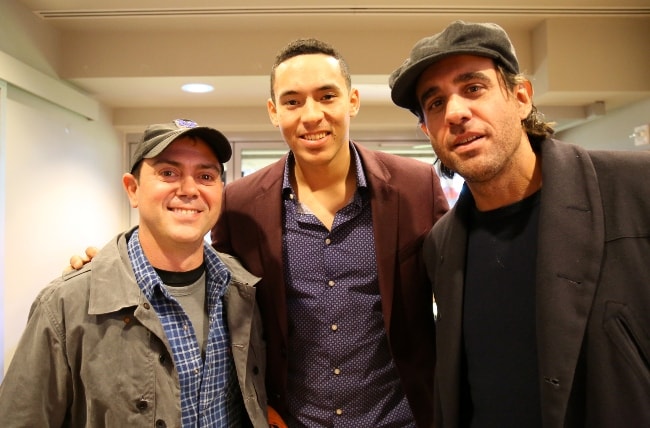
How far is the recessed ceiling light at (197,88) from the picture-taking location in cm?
340

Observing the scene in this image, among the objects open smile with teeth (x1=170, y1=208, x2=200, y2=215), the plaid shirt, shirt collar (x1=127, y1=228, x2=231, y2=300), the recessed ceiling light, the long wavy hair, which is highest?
the recessed ceiling light

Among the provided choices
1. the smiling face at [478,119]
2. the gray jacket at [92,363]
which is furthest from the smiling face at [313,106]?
the gray jacket at [92,363]

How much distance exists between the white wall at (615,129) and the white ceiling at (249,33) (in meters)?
0.12

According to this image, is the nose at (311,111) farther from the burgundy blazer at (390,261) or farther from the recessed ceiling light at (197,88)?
the recessed ceiling light at (197,88)

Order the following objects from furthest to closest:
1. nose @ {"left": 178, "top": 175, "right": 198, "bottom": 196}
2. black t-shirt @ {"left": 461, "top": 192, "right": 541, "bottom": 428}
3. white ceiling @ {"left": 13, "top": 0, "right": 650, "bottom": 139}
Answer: white ceiling @ {"left": 13, "top": 0, "right": 650, "bottom": 139}, nose @ {"left": 178, "top": 175, "right": 198, "bottom": 196}, black t-shirt @ {"left": 461, "top": 192, "right": 541, "bottom": 428}

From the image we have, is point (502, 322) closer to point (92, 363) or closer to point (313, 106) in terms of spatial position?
point (313, 106)

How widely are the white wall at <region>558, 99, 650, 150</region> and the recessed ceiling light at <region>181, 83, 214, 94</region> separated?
300 centimetres

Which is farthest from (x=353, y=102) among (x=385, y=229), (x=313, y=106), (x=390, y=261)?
(x=390, y=261)

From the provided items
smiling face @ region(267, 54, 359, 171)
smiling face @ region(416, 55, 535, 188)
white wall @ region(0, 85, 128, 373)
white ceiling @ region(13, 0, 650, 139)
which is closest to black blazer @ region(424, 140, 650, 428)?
smiling face @ region(416, 55, 535, 188)

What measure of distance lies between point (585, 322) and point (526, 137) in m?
0.52

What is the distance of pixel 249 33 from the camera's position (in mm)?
3209

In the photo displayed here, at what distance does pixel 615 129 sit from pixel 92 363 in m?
3.90

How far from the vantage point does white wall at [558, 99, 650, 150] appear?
3.51 meters

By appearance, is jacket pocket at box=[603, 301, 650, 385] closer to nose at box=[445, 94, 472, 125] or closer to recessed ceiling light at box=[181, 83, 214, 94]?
nose at box=[445, 94, 472, 125]
